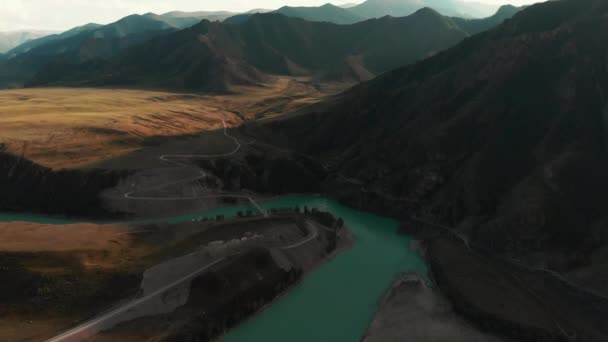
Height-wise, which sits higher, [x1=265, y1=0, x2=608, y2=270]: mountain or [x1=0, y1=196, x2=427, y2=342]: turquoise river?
[x1=265, y1=0, x2=608, y2=270]: mountain

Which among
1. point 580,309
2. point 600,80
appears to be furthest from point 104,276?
point 600,80

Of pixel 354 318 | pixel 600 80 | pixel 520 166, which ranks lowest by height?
pixel 354 318

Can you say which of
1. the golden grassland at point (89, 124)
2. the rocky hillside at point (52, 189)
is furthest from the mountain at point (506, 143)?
the rocky hillside at point (52, 189)

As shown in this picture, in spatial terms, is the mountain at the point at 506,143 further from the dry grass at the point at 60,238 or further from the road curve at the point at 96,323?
the dry grass at the point at 60,238

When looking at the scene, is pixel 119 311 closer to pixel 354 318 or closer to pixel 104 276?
pixel 104 276

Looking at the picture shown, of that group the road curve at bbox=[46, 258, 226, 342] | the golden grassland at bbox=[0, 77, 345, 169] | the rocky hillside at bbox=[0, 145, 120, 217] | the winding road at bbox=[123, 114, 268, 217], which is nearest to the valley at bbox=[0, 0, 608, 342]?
the road curve at bbox=[46, 258, 226, 342]

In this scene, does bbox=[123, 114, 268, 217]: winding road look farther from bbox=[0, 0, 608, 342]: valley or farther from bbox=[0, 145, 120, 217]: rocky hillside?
bbox=[0, 145, 120, 217]: rocky hillside
